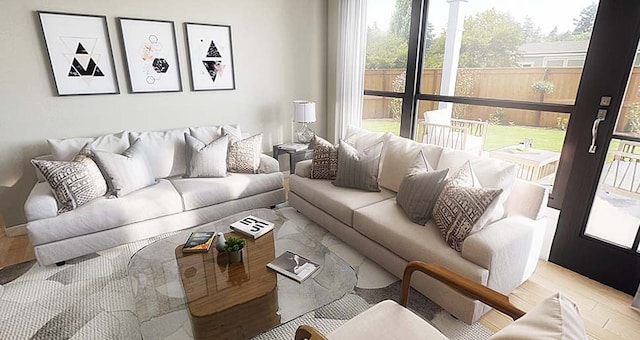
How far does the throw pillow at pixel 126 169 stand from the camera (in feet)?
8.40

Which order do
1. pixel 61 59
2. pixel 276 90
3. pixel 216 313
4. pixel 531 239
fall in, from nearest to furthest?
1. pixel 216 313
2. pixel 531 239
3. pixel 61 59
4. pixel 276 90

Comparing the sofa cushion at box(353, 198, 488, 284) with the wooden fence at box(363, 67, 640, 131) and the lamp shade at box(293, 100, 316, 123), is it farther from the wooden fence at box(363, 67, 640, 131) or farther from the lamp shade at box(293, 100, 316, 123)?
the lamp shade at box(293, 100, 316, 123)

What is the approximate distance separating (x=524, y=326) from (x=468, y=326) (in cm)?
115

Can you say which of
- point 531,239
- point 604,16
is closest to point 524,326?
point 531,239

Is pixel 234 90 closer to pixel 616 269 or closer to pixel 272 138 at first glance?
pixel 272 138

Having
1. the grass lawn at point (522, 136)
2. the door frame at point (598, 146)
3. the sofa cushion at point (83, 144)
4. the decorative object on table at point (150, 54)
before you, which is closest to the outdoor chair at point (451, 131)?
the grass lawn at point (522, 136)

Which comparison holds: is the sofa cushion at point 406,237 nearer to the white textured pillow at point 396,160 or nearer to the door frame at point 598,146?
the white textured pillow at point 396,160

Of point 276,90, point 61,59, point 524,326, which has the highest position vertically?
point 61,59

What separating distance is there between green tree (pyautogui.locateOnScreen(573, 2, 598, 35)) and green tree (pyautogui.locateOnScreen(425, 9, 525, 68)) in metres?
0.39

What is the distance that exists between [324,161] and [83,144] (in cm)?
212

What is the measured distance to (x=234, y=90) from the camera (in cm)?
363

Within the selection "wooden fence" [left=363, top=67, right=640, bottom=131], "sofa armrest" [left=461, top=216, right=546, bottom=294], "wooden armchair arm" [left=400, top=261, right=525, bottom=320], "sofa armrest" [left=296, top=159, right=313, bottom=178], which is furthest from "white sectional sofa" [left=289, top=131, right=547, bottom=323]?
"wooden fence" [left=363, top=67, right=640, bottom=131]

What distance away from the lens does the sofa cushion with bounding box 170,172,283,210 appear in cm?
277

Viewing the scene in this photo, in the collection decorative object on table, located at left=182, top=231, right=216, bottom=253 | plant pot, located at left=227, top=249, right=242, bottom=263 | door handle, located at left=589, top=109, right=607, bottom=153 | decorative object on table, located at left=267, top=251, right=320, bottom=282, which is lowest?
decorative object on table, located at left=267, top=251, right=320, bottom=282
